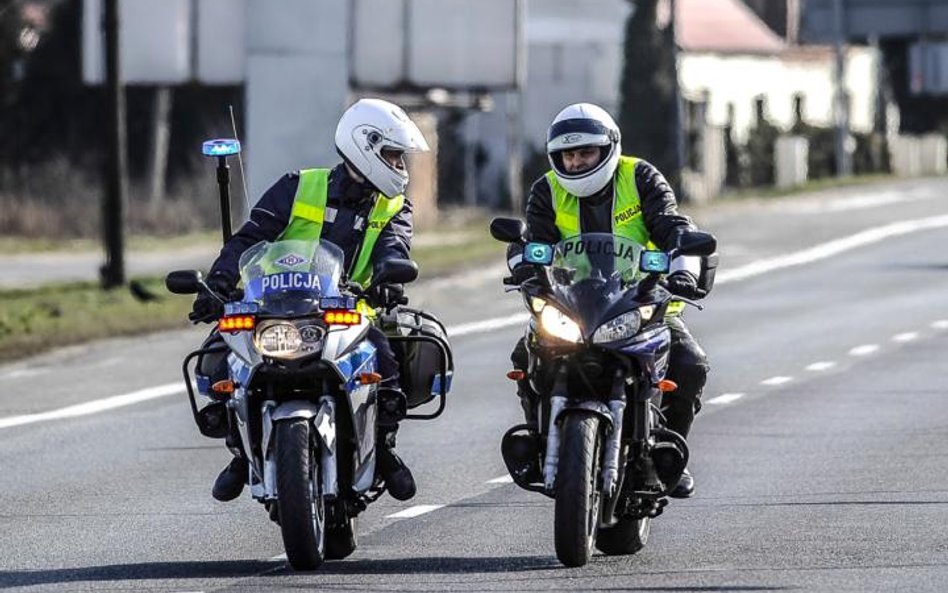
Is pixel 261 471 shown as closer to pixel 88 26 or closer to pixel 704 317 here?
pixel 704 317

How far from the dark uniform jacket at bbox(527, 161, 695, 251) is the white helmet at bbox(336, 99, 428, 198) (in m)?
0.52

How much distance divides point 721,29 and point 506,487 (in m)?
64.8

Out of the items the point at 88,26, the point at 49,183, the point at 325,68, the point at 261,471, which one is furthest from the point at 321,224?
the point at 49,183

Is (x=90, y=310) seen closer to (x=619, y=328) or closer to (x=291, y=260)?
(x=291, y=260)

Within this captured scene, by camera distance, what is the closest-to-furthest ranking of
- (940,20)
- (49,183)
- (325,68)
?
(325,68) → (49,183) → (940,20)

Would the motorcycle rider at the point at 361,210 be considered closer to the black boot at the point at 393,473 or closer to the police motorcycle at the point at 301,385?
the black boot at the point at 393,473

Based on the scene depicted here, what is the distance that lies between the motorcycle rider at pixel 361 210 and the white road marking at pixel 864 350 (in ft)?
39.1

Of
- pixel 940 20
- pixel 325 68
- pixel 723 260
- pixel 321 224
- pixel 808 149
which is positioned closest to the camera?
pixel 321 224

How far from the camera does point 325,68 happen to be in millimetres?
47406

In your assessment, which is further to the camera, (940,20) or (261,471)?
(940,20)

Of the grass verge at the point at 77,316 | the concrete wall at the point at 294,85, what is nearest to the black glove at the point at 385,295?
the grass verge at the point at 77,316

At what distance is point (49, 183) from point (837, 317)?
95.7 feet

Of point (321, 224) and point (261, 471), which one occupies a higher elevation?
point (321, 224)

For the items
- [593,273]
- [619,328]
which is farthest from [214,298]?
[619,328]
